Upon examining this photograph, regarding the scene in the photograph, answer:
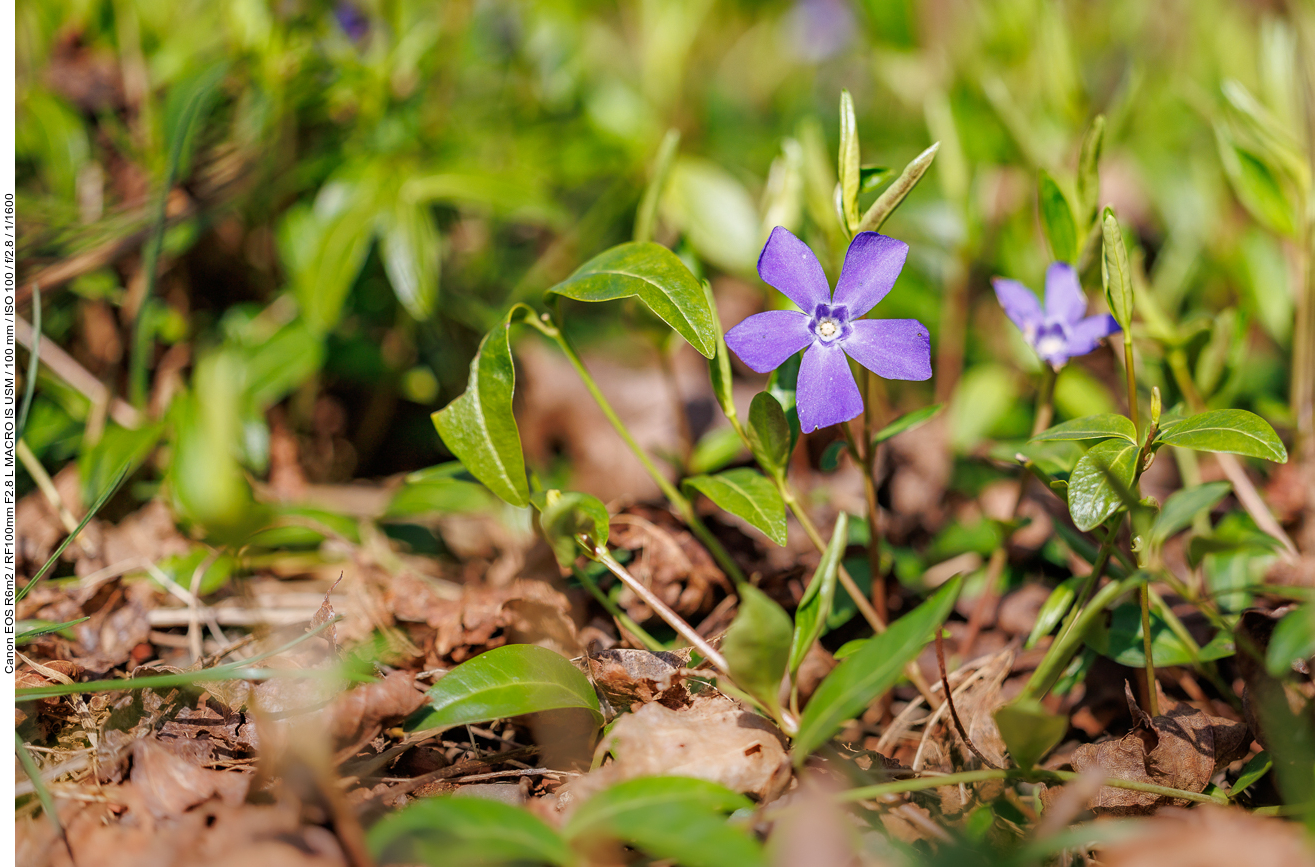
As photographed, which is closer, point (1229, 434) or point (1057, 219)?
point (1229, 434)

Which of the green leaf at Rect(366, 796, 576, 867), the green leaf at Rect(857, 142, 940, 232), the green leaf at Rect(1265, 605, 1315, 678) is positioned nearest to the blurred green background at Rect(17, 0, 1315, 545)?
the green leaf at Rect(857, 142, 940, 232)

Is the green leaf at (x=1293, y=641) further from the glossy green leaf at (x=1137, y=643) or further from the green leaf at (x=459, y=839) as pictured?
the green leaf at (x=459, y=839)

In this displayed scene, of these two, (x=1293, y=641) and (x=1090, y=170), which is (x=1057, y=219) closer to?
(x=1090, y=170)

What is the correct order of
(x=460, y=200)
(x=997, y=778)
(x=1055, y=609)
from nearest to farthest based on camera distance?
(x=997, y=778) → (x=1055, y=609) → (x=460, y=200)

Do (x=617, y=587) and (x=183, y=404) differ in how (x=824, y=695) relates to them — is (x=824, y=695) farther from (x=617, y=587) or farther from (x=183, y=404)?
(x=183, y=404)

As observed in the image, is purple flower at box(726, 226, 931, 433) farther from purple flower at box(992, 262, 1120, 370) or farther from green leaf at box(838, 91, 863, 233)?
purple flower at box(992, 262, 1120, 370)

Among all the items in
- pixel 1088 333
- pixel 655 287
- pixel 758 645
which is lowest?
pixel 758 645

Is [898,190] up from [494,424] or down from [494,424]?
up

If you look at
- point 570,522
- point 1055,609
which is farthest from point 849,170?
point 1055,609
